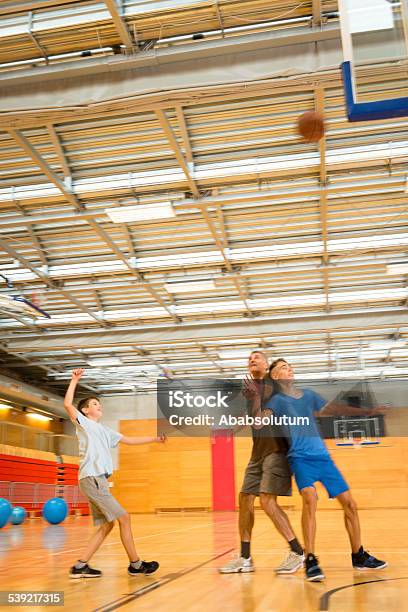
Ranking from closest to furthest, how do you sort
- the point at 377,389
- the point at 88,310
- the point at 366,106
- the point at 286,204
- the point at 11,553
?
the point at 366,106
the point at 377,389
the point at 11,553
the point at 286,204
the point at 88,310

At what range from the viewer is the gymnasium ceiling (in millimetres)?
8117

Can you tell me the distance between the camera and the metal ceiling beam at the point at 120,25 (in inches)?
302

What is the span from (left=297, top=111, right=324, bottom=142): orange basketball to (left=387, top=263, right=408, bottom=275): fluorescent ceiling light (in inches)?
271

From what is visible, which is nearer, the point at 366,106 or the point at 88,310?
the point at 366,106

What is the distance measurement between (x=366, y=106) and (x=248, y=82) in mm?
3579

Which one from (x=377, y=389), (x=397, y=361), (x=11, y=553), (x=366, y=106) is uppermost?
(x=397, y=361)

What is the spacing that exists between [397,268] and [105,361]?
39.2 feet

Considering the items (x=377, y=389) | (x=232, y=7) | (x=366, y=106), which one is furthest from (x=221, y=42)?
(x=377, y=389)

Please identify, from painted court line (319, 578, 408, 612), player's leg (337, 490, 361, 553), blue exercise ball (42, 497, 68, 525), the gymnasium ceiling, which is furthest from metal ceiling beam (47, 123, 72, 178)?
blue exercise ball (42, 497, 68, 525)

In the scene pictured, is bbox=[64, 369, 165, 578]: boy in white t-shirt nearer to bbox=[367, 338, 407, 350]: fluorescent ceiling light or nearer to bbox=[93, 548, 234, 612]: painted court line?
bbox=[93, 548, 234, 612]: painted court line

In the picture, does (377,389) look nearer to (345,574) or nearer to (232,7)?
(345,574)

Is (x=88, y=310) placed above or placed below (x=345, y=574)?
above

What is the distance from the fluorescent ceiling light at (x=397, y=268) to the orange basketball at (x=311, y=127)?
6.88 metres

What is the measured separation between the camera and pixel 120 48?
8.47 metres
